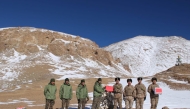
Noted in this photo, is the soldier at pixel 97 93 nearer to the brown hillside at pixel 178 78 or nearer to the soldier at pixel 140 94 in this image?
the soldier at pixel 140 94

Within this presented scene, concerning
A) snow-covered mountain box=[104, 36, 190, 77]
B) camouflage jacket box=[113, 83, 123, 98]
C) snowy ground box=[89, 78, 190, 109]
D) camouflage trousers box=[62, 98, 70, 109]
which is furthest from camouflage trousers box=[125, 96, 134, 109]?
snow-covered mountain box=[104, 36, 190, 77]

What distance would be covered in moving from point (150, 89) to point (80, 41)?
2859 inches

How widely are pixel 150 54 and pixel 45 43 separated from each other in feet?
207

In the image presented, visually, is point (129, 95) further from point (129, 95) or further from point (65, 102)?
point (65, 102)

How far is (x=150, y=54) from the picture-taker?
120 metres

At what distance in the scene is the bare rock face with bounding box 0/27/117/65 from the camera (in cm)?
7231

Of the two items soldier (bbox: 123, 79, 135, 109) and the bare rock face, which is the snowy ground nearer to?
soldier (bbox: 123, 79, 135, 109)

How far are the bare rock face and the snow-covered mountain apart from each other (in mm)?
25322

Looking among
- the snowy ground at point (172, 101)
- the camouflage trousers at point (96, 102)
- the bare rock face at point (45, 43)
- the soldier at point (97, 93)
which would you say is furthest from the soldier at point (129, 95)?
the bare rock face at point (45, 43)

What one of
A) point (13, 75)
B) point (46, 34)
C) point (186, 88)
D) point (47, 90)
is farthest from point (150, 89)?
point (46, 34)

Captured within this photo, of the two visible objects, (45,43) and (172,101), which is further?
(45,43)

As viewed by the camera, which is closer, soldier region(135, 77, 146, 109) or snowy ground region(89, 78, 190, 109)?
soldier region(135, 77, 146, 109)

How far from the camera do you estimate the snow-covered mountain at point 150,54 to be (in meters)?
102

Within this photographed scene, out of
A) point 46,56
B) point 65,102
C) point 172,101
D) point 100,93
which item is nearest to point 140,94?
point 100,93
